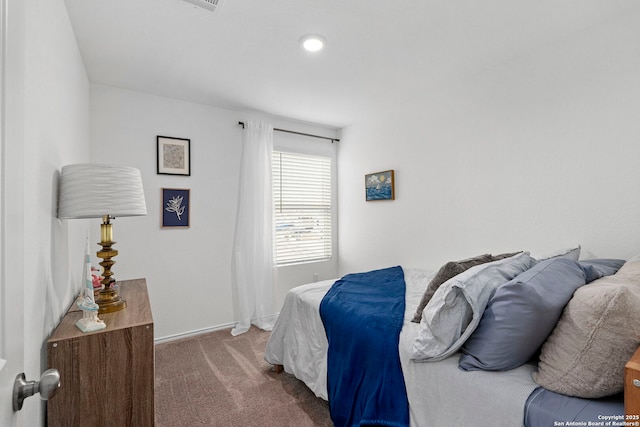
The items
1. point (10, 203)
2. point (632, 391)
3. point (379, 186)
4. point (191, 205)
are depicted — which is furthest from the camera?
point (379, 186)

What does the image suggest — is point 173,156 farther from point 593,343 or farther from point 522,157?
point 593,343

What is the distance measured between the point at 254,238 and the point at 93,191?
2142 millimetres

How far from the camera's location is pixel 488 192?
275 cm

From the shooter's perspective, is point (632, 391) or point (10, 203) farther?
point (632, 391)

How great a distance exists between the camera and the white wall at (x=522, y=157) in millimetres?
2059

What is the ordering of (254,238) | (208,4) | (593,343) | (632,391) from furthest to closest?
1. (254,238)
2. (208,4)
3. (593,343)
4. (632,391)

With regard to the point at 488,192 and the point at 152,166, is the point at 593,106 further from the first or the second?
the point at 152,166

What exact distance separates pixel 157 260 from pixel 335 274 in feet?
7.45

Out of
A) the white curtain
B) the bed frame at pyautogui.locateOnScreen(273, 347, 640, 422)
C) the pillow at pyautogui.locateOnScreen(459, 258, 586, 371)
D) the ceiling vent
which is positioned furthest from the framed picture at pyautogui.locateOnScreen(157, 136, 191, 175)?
the bed frame at pyautogui.locateOnScreen(273, 347, 640, 422)

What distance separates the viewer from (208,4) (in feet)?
6.12

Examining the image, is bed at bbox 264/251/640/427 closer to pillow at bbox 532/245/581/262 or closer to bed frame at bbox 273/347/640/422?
bed frame at bbox 273/347/640/422

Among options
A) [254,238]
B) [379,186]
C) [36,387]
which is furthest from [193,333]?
[36,387]

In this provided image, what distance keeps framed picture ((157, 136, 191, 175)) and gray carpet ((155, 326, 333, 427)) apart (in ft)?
5.69

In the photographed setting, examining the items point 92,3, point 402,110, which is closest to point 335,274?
point 402,110
